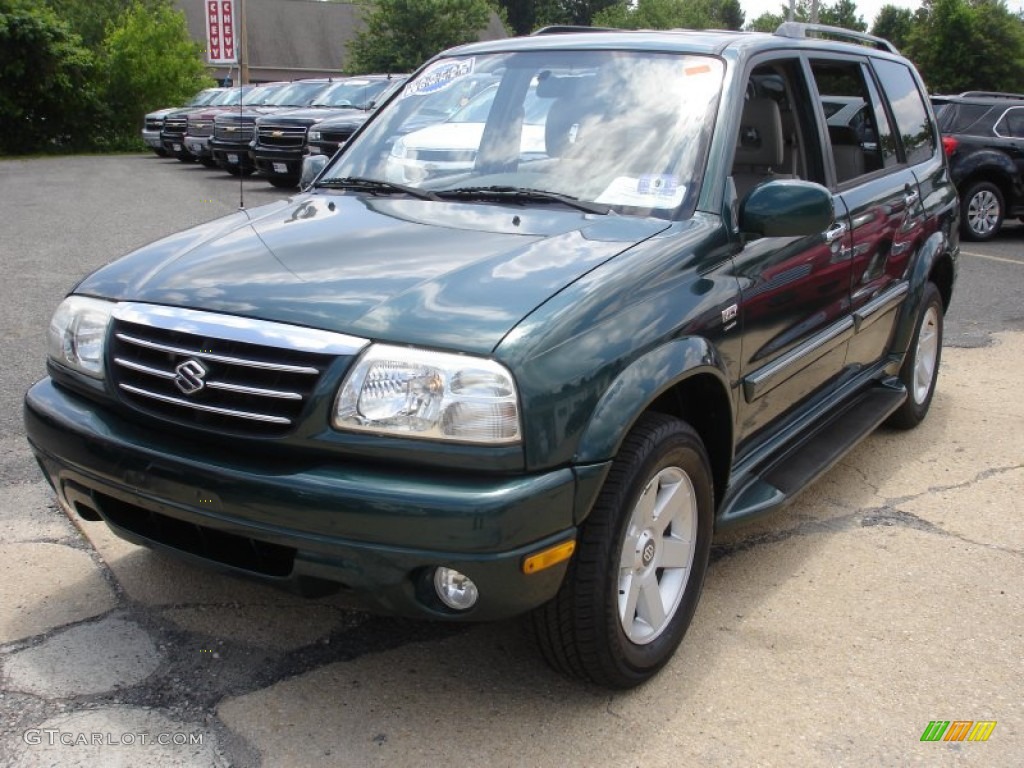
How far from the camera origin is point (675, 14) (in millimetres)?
82750

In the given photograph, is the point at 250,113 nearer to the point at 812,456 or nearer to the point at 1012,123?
the point at 1012,123

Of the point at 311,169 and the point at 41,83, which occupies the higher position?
the point at 311,169

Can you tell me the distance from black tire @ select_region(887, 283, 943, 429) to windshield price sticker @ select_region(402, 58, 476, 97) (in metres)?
2.47

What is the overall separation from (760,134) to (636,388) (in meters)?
1.66

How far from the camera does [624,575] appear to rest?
9.56 feet

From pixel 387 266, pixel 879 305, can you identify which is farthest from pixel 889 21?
pixel 387 266

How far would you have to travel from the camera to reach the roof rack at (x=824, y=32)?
4.32m

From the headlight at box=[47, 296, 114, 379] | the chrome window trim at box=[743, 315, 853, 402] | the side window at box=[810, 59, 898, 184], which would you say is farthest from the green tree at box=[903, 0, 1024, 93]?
the headlight at box=[47, 296, 114, 379]

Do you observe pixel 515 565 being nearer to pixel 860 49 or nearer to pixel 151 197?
pixel 860 49

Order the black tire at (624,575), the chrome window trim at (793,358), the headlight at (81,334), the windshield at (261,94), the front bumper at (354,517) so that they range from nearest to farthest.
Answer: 1. the front bumper at (354,517)
2. the black tire at (624,575)
3. the headlight at (81,334)
4. the chrome window trim at (793,358)
5. the windshield at (261,94)

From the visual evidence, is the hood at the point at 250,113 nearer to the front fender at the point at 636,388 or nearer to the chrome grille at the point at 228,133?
the chrome grille at the point at 228,133

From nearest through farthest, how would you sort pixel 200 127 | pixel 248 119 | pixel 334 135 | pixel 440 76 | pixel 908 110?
pixel 440 76 → pixel 908 110 → pixel 334 135 → pixel 248 119 → pixel 200 127

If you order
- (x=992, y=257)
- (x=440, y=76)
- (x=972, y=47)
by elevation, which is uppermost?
(x=440, y=76)

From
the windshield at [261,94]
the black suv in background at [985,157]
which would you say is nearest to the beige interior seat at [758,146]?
the black suv in background at [985,157]
